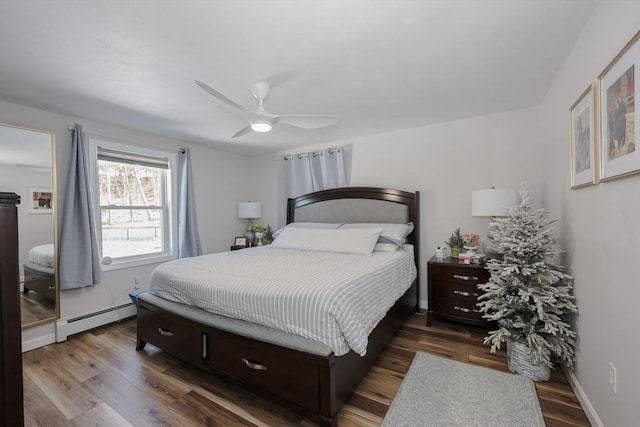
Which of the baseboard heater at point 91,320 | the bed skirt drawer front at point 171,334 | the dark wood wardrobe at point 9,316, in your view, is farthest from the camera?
the baseboard heater at point 91,320

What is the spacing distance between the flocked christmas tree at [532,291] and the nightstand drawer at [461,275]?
507 mm

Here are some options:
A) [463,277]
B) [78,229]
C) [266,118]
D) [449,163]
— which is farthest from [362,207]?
[78,229]

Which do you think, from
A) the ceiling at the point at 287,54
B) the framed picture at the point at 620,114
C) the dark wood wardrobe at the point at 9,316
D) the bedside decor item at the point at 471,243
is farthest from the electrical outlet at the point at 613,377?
the dark wood wardrobe at the point at 9,316

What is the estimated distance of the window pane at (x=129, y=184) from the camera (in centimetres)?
339

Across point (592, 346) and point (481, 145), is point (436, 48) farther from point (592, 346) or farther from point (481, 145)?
point (592, 346)

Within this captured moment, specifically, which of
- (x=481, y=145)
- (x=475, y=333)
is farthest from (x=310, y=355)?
(x=481, y=145)

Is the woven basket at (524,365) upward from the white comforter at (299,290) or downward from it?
downward

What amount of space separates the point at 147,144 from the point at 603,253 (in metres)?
4.48

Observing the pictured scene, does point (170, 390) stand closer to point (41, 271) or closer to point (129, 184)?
point (41, 271)

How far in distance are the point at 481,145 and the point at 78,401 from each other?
424 centimetres

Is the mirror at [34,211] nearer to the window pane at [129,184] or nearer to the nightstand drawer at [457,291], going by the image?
the window pane at [129,184]

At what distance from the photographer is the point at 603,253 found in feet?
4.91

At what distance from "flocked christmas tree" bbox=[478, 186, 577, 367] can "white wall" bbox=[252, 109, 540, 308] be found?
1.08m

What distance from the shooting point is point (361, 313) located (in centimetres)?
185
